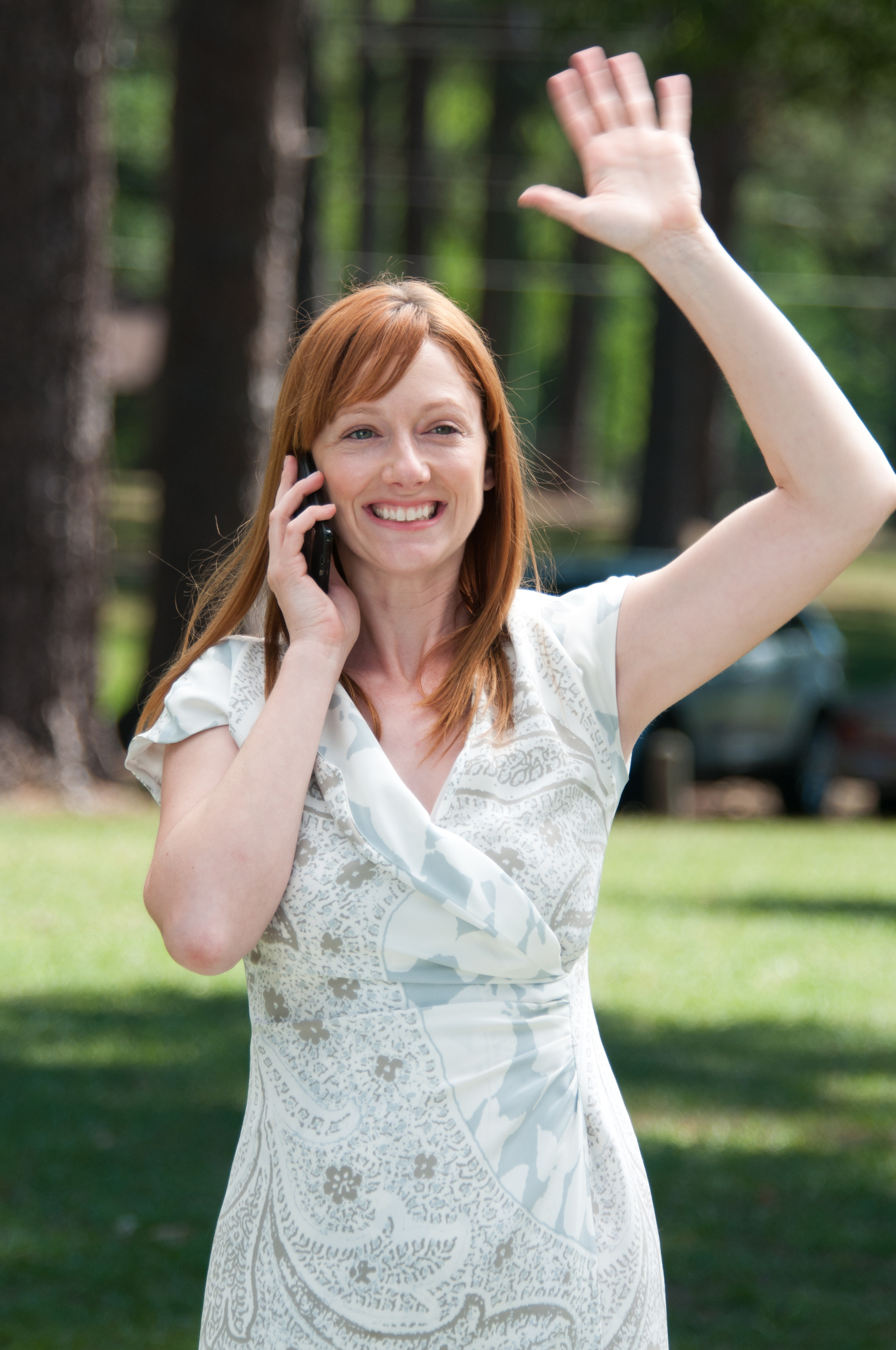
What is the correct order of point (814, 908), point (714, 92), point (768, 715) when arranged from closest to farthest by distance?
point (814, 908), point (768, 715), point (714, 92)

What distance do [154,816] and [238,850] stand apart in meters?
8.67

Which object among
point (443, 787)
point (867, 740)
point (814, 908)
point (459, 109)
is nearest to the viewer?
point (443, 787)

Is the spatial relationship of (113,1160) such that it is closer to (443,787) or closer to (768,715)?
(443,787)

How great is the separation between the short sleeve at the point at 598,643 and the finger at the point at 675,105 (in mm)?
638

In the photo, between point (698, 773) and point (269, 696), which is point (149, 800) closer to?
point (698, 773)

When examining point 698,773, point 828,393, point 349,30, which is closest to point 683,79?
point 828,393

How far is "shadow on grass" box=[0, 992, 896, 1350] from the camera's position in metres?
4.06

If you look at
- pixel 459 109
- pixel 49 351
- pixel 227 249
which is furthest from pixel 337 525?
pixel 459 109

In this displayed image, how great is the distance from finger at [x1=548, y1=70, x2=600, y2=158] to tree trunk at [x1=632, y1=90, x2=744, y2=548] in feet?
60.7

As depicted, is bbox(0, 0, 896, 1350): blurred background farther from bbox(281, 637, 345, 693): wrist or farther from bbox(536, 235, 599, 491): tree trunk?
bbox(536, 235, 599, 491): tree trunk

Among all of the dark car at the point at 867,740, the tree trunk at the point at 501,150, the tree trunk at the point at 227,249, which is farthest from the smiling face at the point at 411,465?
the tree trunk at the point at 501,150

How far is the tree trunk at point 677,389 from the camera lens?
21.8 m

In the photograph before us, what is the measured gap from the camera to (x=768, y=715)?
13773 millimetres

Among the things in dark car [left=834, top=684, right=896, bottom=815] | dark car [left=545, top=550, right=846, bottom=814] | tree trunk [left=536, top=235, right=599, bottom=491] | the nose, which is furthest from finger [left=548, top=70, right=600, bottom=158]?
tree trunk [left=536, top=235, right=599, bottom=491]
